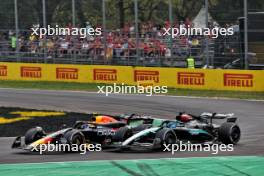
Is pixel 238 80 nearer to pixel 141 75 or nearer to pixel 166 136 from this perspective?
pixel 141 75

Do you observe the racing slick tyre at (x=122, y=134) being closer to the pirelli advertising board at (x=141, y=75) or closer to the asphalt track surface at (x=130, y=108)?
the asphalt track surface at (x=130, y=108)

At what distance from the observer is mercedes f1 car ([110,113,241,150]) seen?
1411 centimetres

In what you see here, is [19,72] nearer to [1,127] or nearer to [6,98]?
[6,98]

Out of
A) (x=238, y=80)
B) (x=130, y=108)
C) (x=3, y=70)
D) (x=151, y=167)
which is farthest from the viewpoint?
(x=3, y=70)

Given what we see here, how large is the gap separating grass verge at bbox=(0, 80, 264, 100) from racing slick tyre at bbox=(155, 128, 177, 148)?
1279 cm

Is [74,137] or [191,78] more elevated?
[191,78]

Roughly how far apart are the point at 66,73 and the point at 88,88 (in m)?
3.47

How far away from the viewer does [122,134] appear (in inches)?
563

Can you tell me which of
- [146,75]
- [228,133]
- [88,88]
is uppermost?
[146,75]

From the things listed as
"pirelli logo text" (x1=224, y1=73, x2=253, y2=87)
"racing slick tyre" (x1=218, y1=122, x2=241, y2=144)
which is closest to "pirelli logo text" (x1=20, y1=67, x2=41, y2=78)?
"pirelli logo text" (x1=224, y1=73, x2=253, y2=87)

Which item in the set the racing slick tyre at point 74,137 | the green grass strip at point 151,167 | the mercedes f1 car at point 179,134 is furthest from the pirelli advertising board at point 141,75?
the green grass strip at point 151,167

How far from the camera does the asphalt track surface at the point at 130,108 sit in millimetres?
13922

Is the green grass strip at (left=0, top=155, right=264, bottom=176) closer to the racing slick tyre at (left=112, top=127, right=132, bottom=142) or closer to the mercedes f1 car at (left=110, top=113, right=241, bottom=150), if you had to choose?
the mercedes f1 car at (left=110, top=113, right=241, bottom=150)

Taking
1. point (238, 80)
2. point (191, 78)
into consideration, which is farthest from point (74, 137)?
point (191, 78)
